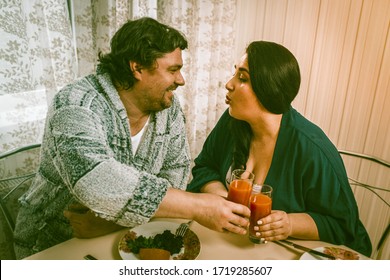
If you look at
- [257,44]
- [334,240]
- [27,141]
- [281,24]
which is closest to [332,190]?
[334,240]

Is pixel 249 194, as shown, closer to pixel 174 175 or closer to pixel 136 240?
pixel 136 240

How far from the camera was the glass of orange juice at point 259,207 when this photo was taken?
0.98 meters

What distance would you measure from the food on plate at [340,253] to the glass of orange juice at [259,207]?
0.19m

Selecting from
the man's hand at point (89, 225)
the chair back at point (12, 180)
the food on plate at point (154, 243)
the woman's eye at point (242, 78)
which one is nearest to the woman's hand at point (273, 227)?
the food on plate at point (154, 243)

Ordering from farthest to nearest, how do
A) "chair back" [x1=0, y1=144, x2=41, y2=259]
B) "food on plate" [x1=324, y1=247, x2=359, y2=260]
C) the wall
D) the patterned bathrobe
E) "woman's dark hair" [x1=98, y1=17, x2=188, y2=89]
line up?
the wall
"chair back" [x1=0, y1=144, x2=41, y2=259]
"woman's dark hair" [x1=98, y1=17, x2=188, y2=89]
"food on plate" [x1=324, y1=247, x2=359, y2=260]
the patterned bathrobe

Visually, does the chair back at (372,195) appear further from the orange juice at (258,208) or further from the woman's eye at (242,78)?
the orange juice at (258,208)

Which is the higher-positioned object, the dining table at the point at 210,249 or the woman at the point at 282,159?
the woman at the point at 282,159

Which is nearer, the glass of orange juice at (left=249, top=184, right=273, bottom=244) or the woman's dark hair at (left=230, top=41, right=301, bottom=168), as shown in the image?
the glass of orange juice at (left=249, top=184, right=273, bottom=244)

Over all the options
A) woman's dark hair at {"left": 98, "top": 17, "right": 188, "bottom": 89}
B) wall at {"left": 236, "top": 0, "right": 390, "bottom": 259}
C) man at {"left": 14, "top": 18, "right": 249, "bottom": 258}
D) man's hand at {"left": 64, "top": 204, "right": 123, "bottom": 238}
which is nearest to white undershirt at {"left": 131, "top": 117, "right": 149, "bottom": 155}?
man at {"left": 14, "top": 18, "right": 249, "bottom": 258}

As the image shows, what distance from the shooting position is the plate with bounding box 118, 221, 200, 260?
3.01ft

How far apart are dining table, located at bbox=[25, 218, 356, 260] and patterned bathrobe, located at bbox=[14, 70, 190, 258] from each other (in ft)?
0.39

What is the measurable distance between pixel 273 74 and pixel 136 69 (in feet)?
1.63

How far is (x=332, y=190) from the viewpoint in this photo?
1125 millimetres

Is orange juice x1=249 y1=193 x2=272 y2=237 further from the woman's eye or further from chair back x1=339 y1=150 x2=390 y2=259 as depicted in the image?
chair back x1=339 y1=150 x2=390 y2=259
